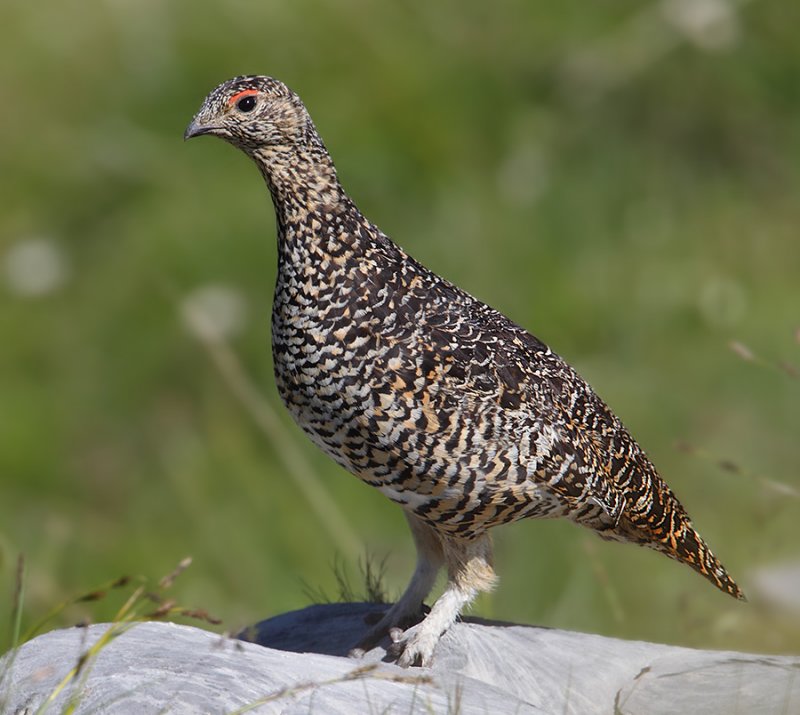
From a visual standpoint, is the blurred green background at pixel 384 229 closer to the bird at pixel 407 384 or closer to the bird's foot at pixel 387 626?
the bird's foot at pixel 387 626

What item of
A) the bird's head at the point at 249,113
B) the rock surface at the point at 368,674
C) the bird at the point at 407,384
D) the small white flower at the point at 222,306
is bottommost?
the rock surface at the point at 368,674

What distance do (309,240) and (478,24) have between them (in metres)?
9.85

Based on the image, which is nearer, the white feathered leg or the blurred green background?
the white feathered leg

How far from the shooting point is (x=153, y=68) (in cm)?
1395

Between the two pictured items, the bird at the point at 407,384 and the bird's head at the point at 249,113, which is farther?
the bird's head at the point at 249,113

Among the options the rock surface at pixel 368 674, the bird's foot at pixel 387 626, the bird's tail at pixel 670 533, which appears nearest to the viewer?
the rock surface at pixel 368 674

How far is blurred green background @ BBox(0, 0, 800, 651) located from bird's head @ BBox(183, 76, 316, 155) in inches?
192

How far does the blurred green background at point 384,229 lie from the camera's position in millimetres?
10984

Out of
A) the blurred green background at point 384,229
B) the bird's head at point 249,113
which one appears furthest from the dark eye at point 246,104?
the blurred green background at point 384,229

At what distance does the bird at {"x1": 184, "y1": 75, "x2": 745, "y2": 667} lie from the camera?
520cm

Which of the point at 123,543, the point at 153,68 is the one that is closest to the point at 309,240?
the point at 123,543

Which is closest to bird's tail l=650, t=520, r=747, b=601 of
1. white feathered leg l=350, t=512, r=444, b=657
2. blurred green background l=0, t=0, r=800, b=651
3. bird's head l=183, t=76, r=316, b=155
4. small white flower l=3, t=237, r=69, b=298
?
white feathered leg l=350, t=512, r=444, b=657

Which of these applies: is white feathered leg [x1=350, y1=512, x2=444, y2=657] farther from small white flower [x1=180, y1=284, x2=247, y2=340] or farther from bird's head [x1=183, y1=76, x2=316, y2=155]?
small white flower [x1=180, y1=284, x2=247, y2=340]

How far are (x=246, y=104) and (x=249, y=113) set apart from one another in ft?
0.11
